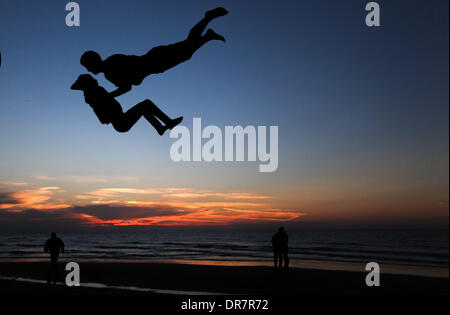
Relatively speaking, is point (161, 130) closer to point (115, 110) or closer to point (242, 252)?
point (115, 110)

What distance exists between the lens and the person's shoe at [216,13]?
3742mm

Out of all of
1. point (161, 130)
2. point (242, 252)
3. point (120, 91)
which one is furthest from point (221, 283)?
point (242, 252)

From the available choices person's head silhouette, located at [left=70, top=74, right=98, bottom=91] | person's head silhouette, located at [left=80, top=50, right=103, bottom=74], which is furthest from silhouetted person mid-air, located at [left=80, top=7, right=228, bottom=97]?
person's head silhouette, located at [left=70, top=74, right=98, bottom=91]

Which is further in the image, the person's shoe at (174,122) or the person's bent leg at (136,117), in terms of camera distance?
the person's shoe at (174,122)

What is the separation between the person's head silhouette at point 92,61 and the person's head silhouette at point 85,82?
368 millimetres

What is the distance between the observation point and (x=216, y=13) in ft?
12.4

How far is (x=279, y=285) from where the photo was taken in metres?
12.3

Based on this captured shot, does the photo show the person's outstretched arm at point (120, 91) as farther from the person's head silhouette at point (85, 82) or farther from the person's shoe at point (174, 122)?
the person's shoe at point (174, 122)

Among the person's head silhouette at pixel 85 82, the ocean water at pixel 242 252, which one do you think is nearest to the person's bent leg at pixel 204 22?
the person's head silhouette at pixel 85 82

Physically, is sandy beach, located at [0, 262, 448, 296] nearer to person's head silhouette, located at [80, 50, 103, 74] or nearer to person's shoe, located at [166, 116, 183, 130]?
person's shoe, located at [166, 116, 183, 130]

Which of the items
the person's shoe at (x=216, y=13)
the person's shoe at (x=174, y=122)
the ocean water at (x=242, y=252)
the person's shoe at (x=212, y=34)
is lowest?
the ocean water at (x=242, y=252)
